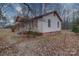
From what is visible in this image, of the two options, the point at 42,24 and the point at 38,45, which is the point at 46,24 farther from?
the point at 38,45

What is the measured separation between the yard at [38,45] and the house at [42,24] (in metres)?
0.07

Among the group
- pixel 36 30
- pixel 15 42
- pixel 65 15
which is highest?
pixel 65 15

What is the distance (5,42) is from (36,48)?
0.93 ft

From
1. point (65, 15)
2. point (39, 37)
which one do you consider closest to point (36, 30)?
point (39, 37)

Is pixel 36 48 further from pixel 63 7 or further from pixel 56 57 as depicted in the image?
pixel 63 7

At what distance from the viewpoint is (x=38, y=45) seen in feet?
5.54

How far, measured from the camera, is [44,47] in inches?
66.4

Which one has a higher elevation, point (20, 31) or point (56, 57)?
point (20, 31)

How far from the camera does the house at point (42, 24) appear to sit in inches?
66.4

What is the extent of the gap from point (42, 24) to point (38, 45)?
0.63ft

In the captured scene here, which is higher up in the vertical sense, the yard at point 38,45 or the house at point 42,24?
the house at point 42,24

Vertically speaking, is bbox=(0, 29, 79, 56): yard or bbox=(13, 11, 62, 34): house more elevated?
bbox=(13, 11, 62, 34): house

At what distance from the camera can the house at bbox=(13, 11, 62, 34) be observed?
169 centimetres

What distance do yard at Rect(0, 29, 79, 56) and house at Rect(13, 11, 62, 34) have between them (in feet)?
0.22
